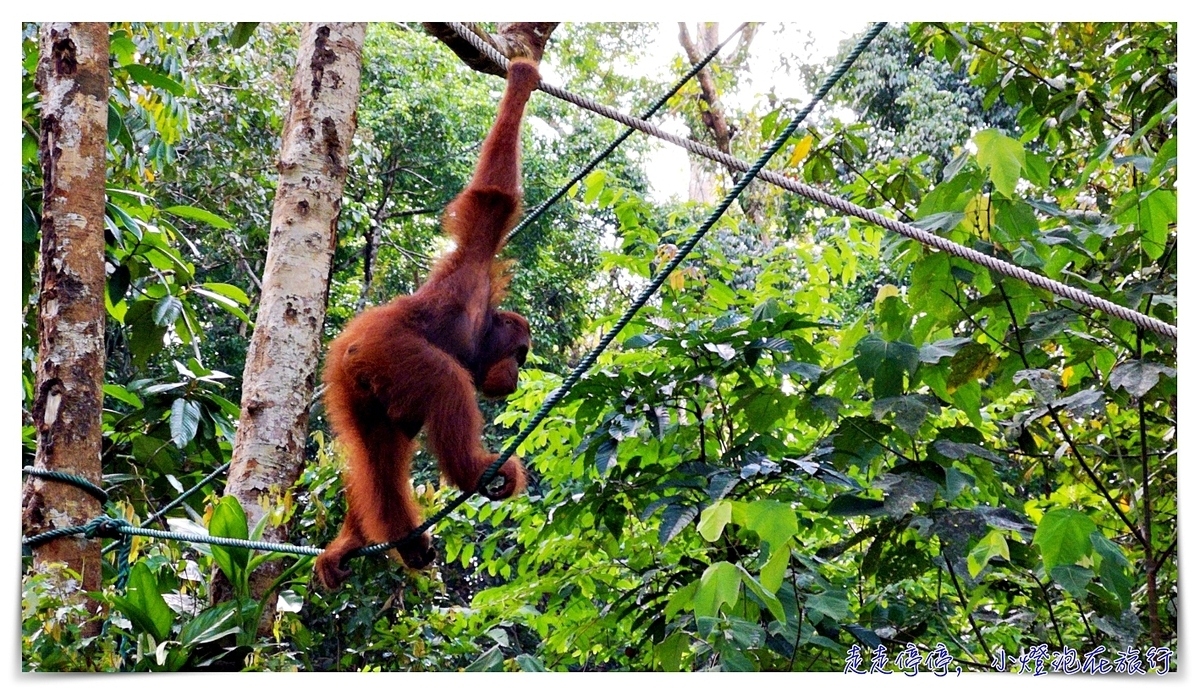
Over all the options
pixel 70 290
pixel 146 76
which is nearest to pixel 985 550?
pixel 70 290

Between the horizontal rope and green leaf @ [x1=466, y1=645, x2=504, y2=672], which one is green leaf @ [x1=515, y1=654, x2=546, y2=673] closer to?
green leaf @ [x1=466, y1=645, x2=504, y2=672]

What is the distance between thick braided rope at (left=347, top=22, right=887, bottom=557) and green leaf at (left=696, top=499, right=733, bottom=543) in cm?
42

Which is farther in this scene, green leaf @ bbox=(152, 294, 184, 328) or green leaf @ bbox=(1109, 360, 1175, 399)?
green leaf @ bbox=(152, 294, 184, 328)

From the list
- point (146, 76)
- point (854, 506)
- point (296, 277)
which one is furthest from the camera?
point (146, 76)

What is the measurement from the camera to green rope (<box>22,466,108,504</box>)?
103 inches

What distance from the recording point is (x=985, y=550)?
7.09 ft

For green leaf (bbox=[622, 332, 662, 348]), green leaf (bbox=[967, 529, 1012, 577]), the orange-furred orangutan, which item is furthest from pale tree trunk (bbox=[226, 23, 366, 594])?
green leaf (bbox=[967, 529, 1012, 577])

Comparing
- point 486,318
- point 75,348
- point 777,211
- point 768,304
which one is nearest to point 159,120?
point 75,348

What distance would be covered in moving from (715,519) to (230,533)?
1.27 meters

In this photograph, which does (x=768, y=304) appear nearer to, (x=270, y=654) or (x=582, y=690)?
(x=582, y=690)

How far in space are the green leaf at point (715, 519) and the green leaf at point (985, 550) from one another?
54 centimetres

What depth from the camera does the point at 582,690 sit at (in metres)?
2.78

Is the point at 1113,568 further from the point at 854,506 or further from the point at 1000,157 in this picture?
the point at 1000,157
